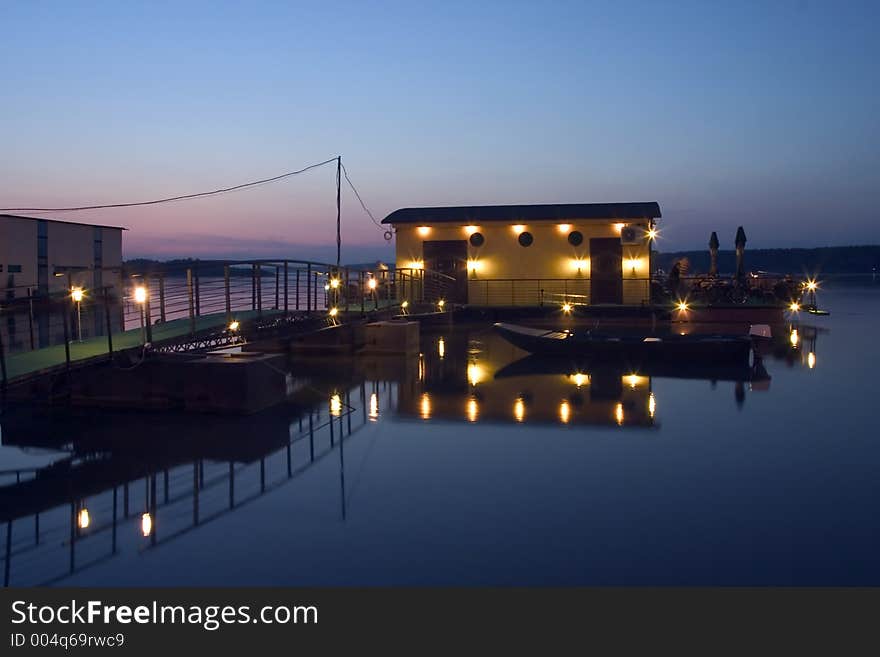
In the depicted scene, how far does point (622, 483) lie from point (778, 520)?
126 cm

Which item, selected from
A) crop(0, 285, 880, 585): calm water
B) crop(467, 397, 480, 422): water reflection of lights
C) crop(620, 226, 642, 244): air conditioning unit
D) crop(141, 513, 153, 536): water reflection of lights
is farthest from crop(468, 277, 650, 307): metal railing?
crop(141, 513, 153, 536): water reflection of lights

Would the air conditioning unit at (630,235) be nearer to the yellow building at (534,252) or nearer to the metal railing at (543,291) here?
the yellow building at (534,252)

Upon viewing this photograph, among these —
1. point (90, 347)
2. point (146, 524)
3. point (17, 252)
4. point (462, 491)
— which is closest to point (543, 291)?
point (90, 347)

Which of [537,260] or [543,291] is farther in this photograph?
[537,260]

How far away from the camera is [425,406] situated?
9.67 m

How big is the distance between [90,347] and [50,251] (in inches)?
1087

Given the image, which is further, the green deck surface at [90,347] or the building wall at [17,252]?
the building wall at [17,252]

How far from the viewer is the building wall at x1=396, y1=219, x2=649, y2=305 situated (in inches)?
961

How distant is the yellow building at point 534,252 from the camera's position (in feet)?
79.9

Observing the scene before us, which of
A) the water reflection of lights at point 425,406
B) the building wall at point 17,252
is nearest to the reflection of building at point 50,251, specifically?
the building wall at point 17,252

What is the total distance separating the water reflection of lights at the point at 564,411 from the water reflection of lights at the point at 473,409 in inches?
41.0

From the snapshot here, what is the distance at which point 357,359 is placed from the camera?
587 inches

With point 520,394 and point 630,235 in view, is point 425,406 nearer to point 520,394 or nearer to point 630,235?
point 520,394

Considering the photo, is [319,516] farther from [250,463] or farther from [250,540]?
[250,463]
